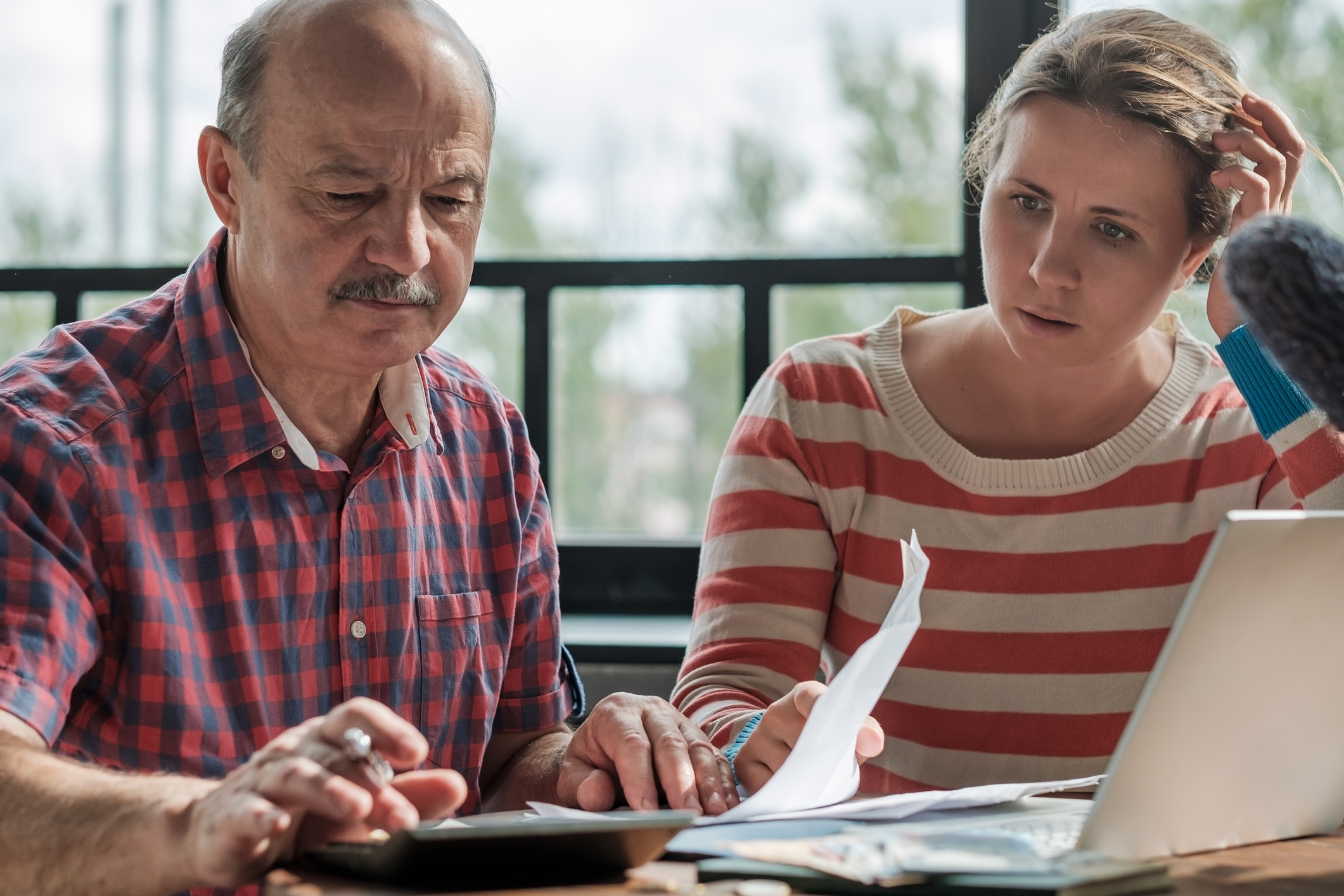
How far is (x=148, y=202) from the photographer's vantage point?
238 cm

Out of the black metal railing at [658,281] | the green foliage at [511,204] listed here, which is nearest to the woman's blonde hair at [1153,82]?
the black metal railing at [658,281]

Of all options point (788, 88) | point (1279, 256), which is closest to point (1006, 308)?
point (1279, 256)

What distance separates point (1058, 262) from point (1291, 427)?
28 cm

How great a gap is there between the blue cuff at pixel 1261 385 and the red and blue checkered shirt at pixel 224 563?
0.75 m

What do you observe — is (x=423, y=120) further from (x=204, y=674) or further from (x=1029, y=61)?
(x=1029, y=61)

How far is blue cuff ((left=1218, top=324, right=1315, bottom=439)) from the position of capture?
123cm

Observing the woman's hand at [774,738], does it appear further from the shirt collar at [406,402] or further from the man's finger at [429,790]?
the shirt collar at [406,402]

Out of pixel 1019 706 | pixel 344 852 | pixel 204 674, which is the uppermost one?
pixel 344 852

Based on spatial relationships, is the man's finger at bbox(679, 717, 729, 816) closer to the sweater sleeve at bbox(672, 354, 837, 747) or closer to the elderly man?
the elderly man

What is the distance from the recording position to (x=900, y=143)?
86.7 inches

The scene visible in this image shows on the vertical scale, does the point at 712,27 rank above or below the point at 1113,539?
above

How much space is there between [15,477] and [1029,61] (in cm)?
113

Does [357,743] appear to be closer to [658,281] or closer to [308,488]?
[308,488]

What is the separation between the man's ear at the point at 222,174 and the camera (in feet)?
4.26
